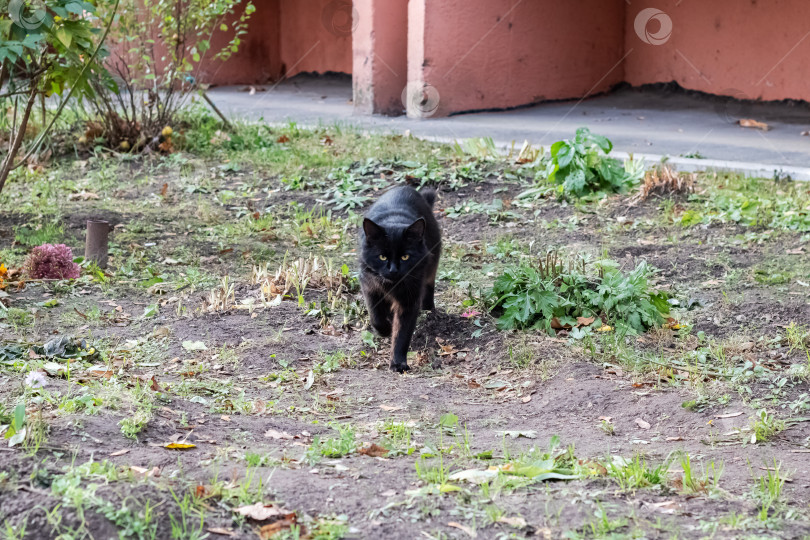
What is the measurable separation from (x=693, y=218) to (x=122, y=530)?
508 cm

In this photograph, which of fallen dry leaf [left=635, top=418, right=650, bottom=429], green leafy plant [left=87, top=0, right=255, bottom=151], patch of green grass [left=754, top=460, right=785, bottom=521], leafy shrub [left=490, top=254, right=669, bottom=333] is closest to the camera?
patch of green grass [left=754, top=460, right=785, bottom=521]

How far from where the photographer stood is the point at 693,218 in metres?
6.18

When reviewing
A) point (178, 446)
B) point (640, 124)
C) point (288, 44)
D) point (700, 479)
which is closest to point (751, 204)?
point (640, 124)

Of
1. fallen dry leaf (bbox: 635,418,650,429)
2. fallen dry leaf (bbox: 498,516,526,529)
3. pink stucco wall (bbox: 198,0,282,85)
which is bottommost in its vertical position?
fallen dry leaf (bbox: 635,418,650,429)

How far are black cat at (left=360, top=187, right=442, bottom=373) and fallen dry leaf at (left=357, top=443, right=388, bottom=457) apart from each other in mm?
1226

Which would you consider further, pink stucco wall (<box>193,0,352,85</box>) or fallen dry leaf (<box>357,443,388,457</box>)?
pink stucco wall (<box>193,0,352,85</box>)


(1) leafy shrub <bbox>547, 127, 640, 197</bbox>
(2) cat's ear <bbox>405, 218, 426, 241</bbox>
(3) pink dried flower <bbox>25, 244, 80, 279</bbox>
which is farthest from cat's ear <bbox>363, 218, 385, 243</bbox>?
(1) leafy shrub <bbox>547, 127, 640, 197</bbox>

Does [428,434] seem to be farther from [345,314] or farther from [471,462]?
Result: [345,314]

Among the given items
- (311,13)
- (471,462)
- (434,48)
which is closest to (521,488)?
(471,462)

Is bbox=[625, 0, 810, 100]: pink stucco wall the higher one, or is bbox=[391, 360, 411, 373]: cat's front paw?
bbox=[625, 0, 810, 100]: pink stucco wall

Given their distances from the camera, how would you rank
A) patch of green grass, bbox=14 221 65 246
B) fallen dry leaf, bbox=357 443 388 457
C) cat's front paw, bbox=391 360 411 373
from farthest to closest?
patch of green grass, bbox=14 221 65 246 → cat's front paw, bbox=391 360 411 373 → fallen dry leaf, bbox=357 443 388 457

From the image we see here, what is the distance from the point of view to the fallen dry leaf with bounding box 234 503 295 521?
7.52 ft

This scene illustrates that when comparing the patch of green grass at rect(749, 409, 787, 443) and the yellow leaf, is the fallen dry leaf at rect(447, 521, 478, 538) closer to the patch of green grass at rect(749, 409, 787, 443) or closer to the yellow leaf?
the yellow leaf

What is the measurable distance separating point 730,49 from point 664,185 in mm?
5428
